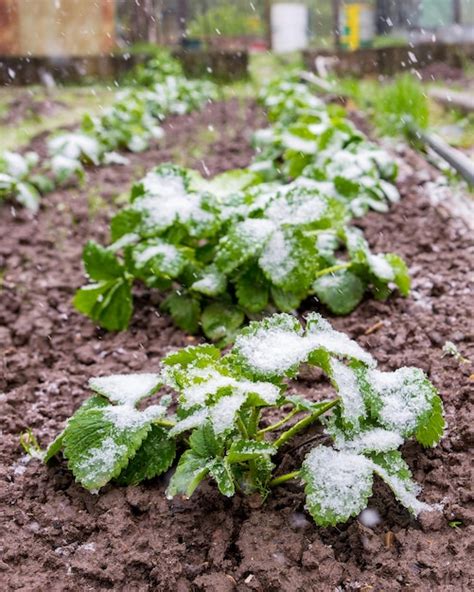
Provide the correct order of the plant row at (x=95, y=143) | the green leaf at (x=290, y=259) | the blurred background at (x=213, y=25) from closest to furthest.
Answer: the green leaf at (x=290, y=259) → the plant row at (x=95, y=143) → the blurred background at (x=213, y=25)

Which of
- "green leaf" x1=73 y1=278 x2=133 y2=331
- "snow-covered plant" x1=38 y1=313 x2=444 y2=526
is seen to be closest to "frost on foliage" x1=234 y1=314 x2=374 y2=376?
"snow-covered plant" x1=38 y1=313 x2=444 y2=526

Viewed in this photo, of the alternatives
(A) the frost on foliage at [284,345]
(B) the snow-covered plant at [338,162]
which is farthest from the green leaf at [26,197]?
(A) the frost on foliage at [284,345]

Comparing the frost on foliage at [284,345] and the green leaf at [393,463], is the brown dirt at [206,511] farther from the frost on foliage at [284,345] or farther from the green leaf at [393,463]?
the frost on foliage at [284,345]

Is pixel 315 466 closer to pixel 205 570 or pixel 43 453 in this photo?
pixel 205 570

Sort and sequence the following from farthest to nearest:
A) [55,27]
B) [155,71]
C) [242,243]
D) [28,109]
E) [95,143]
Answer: [55,27] < [155,71] < [28,109] < [95,143] < [242,243]

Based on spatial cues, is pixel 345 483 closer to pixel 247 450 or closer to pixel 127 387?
pixel 247 450

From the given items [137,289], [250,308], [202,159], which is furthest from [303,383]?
[202,159]

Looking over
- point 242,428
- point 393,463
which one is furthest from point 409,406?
point 242,428
